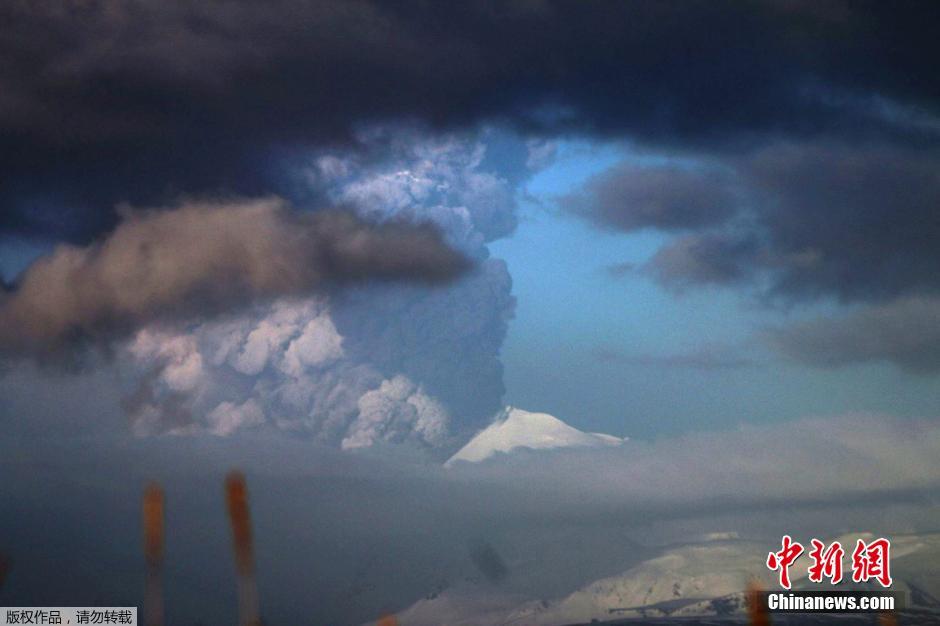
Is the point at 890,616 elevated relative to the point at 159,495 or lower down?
lower down

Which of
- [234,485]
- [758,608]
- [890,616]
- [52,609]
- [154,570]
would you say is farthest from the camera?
[52,609]

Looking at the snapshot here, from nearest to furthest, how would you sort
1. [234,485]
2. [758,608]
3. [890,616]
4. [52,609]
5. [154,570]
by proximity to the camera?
[758,608], [234,485], [154,570], [890,616], [52,609]

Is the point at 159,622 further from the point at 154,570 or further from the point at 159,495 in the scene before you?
the point at 159,495

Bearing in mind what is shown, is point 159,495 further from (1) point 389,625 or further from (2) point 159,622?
(2) point 159,622

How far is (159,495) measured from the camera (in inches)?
897

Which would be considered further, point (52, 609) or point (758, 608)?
point (52, 609)

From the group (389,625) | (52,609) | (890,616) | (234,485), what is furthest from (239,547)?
(52,609)

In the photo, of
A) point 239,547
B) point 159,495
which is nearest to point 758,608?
point 239,547

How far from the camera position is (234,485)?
22.8 meters

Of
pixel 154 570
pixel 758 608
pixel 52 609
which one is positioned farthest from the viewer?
pixel 52 609

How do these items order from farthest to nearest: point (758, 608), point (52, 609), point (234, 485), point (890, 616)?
point (52, 609)
point (890, 616)
point (234, 485)
point (758, 608)

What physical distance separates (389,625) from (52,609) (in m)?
68.8

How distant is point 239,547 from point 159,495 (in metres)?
1.97

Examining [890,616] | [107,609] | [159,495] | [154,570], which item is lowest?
[107,609]
